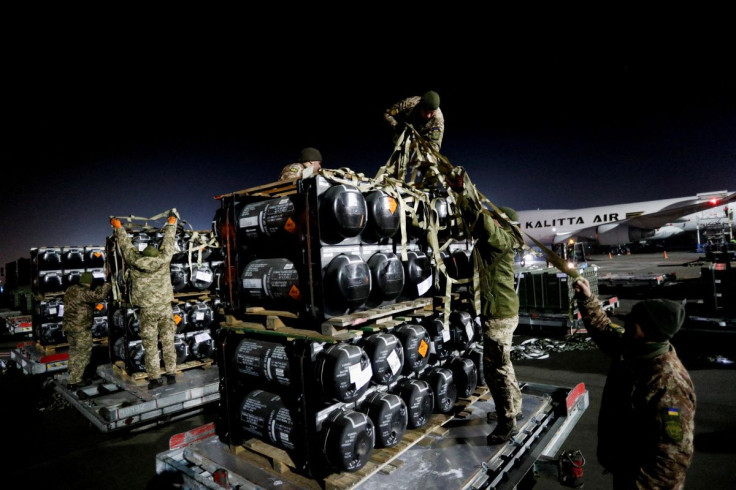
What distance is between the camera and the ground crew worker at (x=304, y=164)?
5652mm

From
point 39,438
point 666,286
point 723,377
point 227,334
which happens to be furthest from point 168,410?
point 666,286

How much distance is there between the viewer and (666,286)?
15.6 meters

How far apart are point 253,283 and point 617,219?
111ft

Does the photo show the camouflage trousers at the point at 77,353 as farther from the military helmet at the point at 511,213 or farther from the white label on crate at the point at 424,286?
the military helmet at the point at 511,213

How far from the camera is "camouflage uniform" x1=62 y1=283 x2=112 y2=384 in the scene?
7379mm

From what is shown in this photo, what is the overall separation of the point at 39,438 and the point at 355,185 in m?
6.80

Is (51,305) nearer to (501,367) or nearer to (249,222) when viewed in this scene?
(249,222)

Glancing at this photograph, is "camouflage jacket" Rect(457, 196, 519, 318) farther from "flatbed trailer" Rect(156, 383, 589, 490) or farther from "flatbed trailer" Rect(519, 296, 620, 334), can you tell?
"flatbed trailer" Rect(519, 296, 620, 334)

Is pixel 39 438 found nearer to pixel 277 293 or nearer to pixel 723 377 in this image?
pixel 277 293

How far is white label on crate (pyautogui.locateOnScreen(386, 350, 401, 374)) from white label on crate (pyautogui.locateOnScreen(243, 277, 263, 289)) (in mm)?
1606

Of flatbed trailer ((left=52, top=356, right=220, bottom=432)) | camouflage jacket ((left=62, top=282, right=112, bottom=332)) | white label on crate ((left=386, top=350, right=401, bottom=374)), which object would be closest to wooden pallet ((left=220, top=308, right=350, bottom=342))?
white label on crate ((left=386, top=350, right=401, bottom=374))

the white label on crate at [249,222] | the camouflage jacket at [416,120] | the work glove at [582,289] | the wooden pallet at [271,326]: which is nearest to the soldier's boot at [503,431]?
the work glove at [582,289]

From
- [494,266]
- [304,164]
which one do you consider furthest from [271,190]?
[494,266]

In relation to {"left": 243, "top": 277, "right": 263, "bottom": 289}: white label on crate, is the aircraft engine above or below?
above
